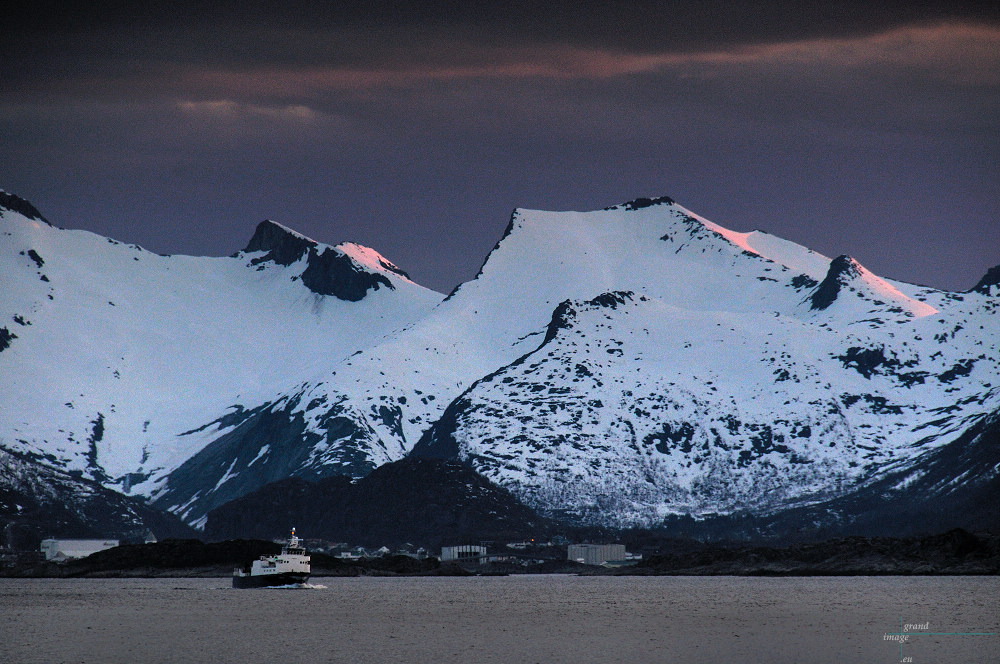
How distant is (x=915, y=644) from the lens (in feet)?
484

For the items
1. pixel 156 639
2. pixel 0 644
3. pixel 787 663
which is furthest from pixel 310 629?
pixel 787 663

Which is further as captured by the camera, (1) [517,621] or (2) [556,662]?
(1) [517,621]

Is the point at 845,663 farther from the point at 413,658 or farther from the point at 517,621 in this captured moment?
the point at 517,621

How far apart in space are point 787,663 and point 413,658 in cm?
3205

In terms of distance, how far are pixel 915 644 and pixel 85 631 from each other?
8623cm

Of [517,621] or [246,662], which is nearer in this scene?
[246,662]

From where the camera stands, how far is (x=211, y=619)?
653 ft

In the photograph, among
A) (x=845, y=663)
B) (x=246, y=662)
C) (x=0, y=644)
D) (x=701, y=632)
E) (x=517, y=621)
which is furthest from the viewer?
(x=517, y=621)

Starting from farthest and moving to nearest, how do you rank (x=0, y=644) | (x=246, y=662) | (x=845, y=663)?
(x=0, y=644) < (x=246, y=662) < (x=845, y=663)

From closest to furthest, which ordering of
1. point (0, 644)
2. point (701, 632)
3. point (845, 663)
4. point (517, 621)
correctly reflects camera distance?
point (845, 663) → point (0, 644) → point (701, 632) → point (517, 621)

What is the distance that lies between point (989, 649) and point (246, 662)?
206 feet

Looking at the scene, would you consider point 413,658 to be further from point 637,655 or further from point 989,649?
point 989,649

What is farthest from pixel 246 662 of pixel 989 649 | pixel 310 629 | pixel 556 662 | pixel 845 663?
pixel 989 649

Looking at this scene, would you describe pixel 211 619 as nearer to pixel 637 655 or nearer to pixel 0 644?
pixel 0 644
